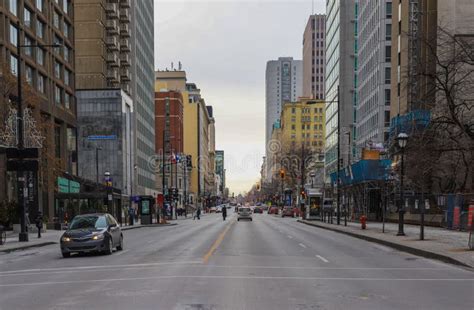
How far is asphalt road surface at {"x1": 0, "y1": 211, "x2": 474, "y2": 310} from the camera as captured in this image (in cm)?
974

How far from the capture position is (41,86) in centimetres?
5931

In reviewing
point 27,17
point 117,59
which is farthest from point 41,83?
point 117,59

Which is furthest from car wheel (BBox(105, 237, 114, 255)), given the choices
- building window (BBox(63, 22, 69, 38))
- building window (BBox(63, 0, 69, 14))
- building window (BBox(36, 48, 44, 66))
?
building window (BBox(63, 0, 69, 14))

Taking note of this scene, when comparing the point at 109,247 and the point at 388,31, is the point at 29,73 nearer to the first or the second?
the point at 109,247

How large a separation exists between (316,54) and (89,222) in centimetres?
17608

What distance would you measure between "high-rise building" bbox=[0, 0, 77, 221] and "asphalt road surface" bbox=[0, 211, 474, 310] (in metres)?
21.9

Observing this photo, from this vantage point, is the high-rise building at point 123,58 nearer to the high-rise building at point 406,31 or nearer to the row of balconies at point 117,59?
the row of balconies at point 117,59

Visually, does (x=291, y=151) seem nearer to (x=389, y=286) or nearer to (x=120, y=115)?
(x=120, y=115)

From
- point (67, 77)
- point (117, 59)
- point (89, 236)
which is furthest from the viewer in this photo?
point (117, 59)

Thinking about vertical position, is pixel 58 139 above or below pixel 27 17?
below

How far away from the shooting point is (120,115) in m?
91.1

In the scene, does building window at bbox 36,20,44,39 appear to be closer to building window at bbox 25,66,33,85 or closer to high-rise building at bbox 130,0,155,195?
building window at bbox 25,66,33,85

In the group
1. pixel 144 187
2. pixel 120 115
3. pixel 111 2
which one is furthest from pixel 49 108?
pixel 144 187

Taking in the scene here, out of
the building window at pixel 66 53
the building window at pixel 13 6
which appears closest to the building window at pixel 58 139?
the building window at pixel 66 53
